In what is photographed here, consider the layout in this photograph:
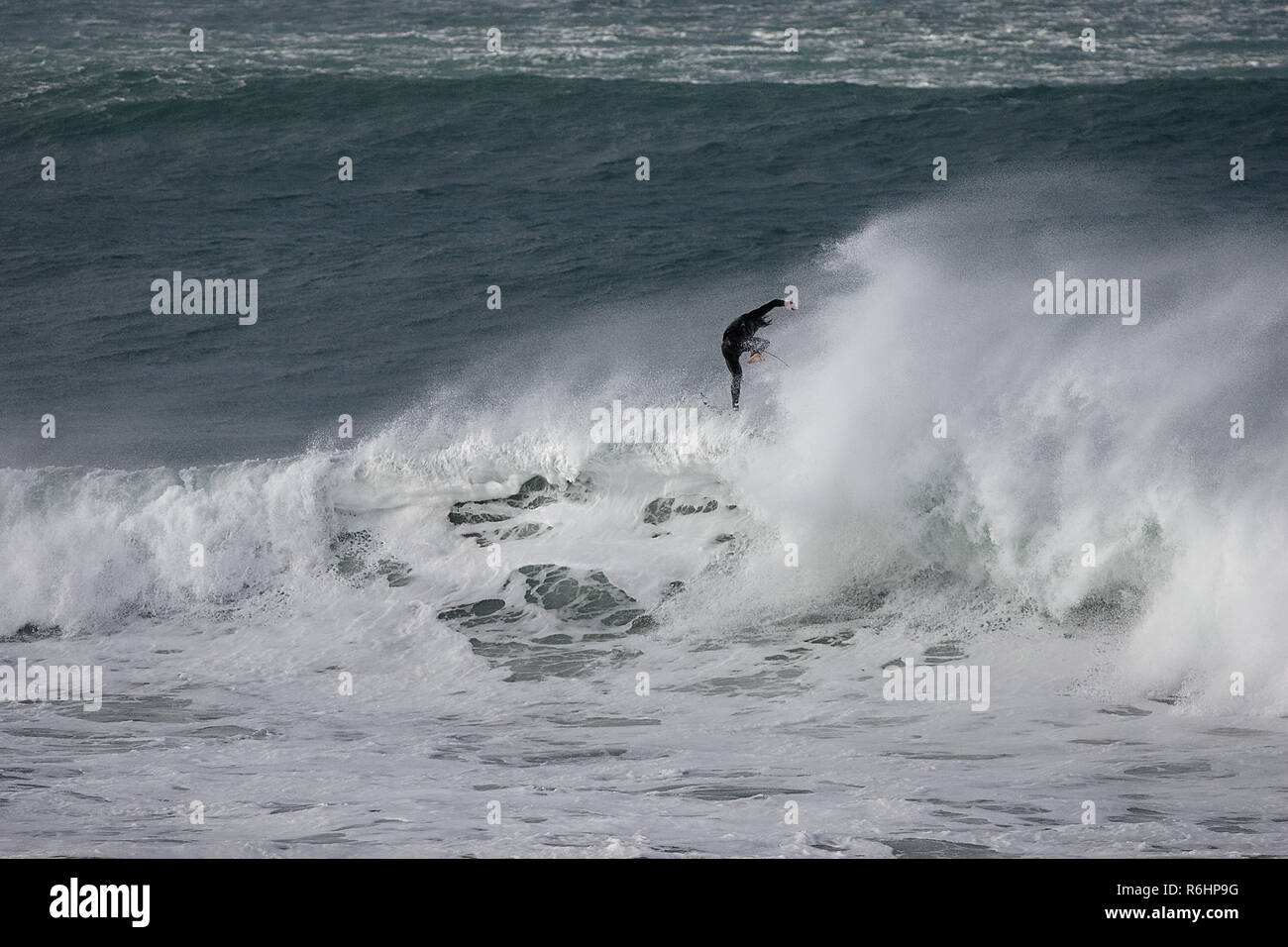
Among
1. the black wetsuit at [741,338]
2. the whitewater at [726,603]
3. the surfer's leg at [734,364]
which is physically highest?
the black wetsuit at [741,338]

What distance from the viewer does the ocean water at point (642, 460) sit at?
32.6 ft

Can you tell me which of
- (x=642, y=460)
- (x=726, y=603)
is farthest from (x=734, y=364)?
(x=642, y=460)

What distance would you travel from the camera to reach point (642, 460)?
14539 mm

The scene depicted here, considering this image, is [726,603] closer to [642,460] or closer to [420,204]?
[642,460]

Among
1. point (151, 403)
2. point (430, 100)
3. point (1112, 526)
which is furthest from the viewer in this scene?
point (430, 100)

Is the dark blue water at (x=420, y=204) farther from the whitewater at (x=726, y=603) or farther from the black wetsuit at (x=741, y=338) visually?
the black wetsuit at (x=741, y=338)

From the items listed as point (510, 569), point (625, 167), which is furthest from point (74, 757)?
point (625, 167)

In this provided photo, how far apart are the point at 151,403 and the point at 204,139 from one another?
7662 mm

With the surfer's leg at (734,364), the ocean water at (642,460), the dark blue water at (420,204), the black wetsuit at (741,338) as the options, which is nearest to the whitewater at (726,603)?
the ocean water at (642,460)

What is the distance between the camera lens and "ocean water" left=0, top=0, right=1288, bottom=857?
9.93m

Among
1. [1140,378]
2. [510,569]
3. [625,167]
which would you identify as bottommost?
[510,569]

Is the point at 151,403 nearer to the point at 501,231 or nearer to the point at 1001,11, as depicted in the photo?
the point at 501,231

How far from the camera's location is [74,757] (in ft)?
34.8

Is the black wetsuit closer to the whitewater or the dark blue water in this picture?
the whitewater
